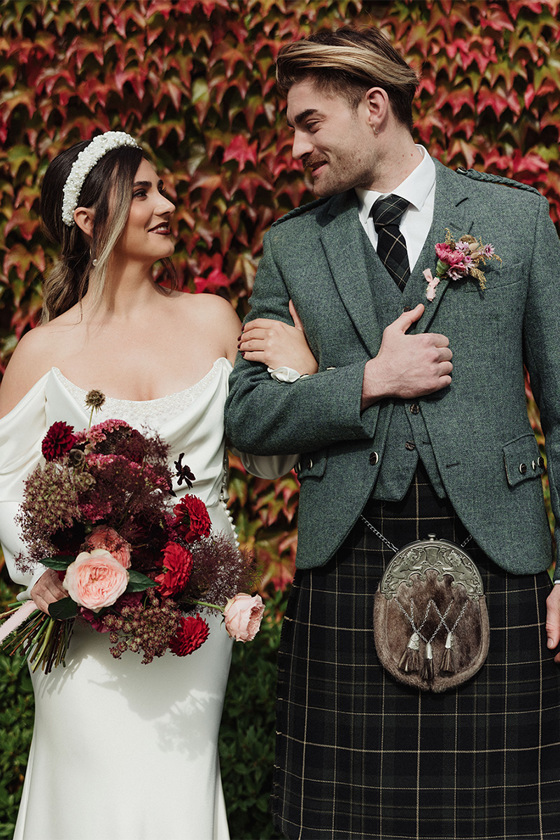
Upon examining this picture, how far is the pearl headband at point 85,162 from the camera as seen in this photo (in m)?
2.82

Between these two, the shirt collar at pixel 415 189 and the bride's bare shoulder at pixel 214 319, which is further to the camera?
the bride's bare shoulder at pixel 214 319

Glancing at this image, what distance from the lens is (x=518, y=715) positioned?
2.28m

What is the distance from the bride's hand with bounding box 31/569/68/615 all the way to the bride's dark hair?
0.94 meters

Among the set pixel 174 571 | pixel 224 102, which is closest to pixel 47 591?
pixel 174 571

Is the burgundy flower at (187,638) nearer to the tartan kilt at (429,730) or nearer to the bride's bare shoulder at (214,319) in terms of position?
the tartan kilt at (429,730)

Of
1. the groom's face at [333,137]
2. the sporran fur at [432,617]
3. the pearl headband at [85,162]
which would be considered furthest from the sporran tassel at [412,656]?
the pearl headband at [85,162]

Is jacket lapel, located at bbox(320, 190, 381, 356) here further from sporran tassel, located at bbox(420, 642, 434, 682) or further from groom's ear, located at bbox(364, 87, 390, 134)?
sporran tassel, located at bbox(420, 642, 434, 682)

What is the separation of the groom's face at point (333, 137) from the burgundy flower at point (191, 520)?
91 centimetres

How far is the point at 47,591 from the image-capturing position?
2.32m

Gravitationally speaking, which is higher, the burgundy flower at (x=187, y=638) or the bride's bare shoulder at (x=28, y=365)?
the bride's bare shoulder at (x=28, y=365)

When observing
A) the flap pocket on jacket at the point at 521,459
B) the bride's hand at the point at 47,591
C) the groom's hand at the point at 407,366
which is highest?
the groom's hand at the point at 407,366

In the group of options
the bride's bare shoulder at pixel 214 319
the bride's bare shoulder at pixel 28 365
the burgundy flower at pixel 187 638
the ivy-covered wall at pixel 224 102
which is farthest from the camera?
the ivy-covered wall at pixel 224 102

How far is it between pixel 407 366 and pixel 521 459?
377 mm

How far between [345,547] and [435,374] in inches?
19.9
